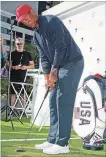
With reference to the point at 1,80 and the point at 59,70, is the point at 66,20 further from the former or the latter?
the point at 59,70

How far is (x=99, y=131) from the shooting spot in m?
2.49

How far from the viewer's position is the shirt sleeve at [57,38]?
83.3 inches

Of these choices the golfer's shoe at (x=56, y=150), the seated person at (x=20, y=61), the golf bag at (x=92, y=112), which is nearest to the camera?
the golfer's shoe at (x=56, y=150)

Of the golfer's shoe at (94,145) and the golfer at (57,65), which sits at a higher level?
the golfer at (57,65)

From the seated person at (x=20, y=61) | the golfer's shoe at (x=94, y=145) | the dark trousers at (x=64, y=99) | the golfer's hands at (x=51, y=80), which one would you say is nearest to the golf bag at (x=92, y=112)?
the golfer's shoe at (x=94, y=145)

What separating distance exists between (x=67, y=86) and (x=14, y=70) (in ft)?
5.54

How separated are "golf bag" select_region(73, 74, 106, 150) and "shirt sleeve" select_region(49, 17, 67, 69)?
0.42 metres

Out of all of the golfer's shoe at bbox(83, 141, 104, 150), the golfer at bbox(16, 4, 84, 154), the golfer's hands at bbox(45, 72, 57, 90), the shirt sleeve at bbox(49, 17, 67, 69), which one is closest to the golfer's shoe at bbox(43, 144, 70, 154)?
the golfer at bbox(16, 4, 84, 154)

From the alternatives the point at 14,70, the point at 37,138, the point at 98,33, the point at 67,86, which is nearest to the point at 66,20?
the point at 98,33

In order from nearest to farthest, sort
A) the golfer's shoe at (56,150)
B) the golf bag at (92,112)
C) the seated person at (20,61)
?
1. the golfer's shoe at (56,150)
2. the golf bag at (92,112)
3. the seated person at (20,61)

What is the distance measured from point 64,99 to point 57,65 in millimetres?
231

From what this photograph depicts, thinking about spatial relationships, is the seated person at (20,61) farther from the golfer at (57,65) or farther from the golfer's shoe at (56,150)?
the golfer's shoe at (56,150)

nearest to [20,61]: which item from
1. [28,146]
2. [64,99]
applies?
[28,146]

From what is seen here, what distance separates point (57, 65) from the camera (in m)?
2.17
